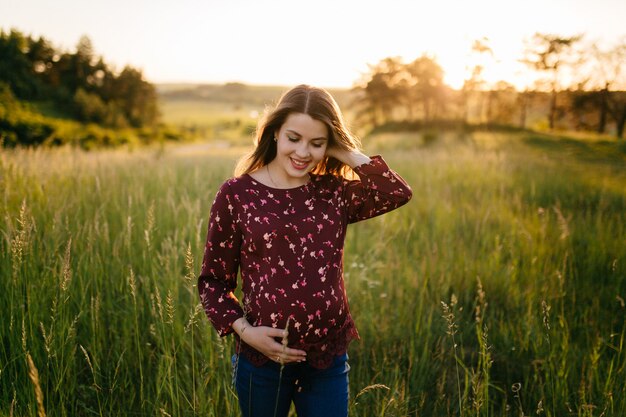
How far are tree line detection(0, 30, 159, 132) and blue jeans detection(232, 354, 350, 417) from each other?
46115mm

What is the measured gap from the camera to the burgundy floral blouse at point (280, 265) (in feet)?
5.47

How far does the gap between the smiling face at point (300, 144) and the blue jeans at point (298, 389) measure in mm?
782

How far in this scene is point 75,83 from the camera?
5081 cm

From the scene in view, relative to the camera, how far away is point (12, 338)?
6.77ft

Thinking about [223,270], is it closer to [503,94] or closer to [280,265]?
[280,265]

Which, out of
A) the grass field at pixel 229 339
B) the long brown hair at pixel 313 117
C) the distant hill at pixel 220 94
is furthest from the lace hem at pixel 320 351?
the distant hill at pixel 220 94

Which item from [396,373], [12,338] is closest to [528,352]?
[396,373]

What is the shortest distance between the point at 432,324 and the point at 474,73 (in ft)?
139

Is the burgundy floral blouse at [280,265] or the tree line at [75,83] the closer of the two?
the burgundy floral blouse at [280,265]

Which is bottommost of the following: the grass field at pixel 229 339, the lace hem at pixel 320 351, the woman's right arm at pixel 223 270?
the grass field at pixel 229 339

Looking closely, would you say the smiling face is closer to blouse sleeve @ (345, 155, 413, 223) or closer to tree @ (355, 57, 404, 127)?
blouse sleeve @ (345, 155, 413, 223)

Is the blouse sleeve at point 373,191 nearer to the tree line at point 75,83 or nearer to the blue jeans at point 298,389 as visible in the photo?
the blue jeans at point 298,389

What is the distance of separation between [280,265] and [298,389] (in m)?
0.51

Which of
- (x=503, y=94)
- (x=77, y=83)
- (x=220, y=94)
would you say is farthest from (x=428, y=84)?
(x=220, y=94)
